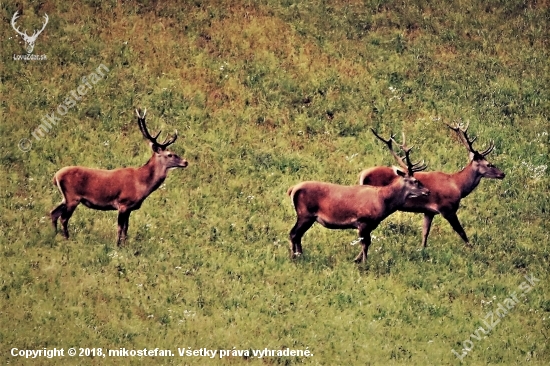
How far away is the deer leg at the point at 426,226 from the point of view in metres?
25.6

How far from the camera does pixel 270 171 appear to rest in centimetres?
2709

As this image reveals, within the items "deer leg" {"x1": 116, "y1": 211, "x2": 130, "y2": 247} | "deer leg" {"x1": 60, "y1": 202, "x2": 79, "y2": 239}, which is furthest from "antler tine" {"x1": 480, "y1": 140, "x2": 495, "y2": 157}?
"deer leg" {"x1": 60, "y1": 202, "x2": 79, "y2": 239}

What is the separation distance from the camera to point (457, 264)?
25.3m

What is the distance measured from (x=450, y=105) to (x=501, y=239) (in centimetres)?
426

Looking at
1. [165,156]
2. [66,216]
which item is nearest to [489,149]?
[165,156]

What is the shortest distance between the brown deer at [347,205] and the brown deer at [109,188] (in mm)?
2310

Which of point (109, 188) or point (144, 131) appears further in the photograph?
point (144, 131)

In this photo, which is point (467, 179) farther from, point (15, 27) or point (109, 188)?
point (15, 27)

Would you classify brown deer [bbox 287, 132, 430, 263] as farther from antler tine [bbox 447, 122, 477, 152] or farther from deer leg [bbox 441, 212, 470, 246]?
antler tine [bbox 447, 122, 477, 152]

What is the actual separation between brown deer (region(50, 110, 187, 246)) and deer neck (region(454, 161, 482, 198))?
5067 mm

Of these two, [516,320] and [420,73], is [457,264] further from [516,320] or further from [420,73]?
[420,73]

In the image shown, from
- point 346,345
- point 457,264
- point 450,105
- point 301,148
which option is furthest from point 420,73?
point 346,345

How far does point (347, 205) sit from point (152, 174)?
3.51 metres

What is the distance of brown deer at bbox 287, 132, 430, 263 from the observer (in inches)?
979
